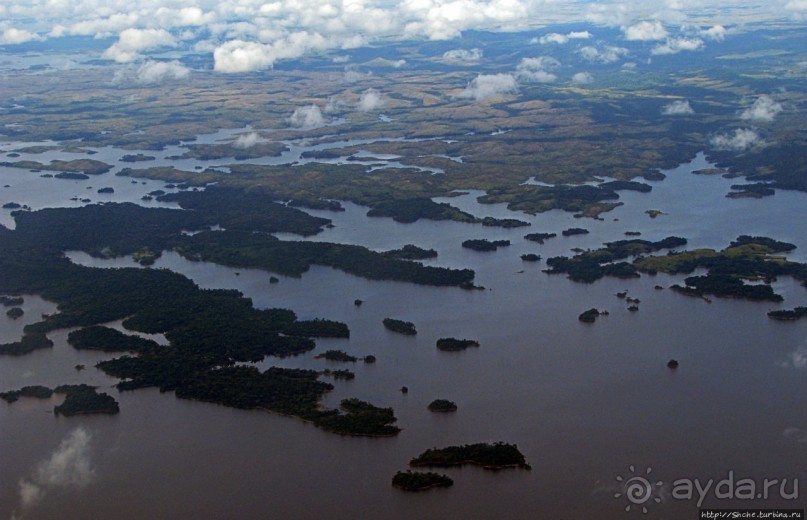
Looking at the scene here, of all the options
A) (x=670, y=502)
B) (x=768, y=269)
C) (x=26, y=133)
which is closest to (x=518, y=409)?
(x=670, y=502)

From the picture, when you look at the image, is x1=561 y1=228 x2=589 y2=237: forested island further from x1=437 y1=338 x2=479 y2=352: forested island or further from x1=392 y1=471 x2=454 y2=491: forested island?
x1=392 y1=471 x2=454 y2=491: forested island

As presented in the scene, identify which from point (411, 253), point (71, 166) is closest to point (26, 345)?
point (411, 253)

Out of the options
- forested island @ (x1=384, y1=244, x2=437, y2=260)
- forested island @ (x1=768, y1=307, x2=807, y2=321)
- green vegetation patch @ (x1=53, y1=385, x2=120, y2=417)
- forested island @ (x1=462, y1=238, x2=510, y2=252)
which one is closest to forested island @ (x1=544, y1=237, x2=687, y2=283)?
forested island @ (x1=462, y1=238, x2=510, y2=252)

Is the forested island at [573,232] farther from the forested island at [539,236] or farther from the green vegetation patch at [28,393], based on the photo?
the green vegetation patch at [28,393]

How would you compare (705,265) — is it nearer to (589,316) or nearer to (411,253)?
(589,316)

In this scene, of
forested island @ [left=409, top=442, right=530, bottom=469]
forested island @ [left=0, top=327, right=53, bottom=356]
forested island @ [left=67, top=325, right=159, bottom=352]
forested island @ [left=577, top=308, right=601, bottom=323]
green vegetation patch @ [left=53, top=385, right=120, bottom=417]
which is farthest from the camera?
forested island @ [left=577, top=308, right=601, bottom=323]

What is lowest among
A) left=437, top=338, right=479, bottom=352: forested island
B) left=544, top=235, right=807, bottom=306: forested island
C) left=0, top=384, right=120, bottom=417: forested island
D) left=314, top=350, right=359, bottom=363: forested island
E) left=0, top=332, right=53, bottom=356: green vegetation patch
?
left=544, top=235, right=807, bottom=306: forested island
